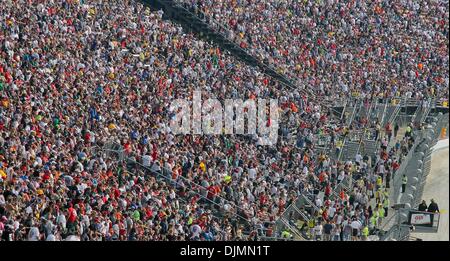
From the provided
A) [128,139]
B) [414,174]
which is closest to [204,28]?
[414,174]

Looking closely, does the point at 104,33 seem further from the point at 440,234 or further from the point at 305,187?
the point at 440,234

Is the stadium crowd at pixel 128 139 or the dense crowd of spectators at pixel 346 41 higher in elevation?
the dense crowd of spectators at pixel 346 41

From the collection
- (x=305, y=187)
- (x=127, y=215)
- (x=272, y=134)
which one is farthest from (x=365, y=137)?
(x=127, y=215)

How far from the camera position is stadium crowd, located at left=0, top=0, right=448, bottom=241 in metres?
27.1

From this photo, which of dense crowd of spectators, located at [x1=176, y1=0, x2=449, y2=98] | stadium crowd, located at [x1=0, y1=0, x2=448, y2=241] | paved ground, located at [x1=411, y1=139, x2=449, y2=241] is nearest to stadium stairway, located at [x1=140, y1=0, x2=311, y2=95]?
dense crowd of spectators, located at [x1=176, y1=0, x2=449, y2=98]

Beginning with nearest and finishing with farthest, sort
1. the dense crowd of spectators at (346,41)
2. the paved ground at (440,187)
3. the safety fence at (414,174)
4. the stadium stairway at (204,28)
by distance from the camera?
the safety fence at (414,174) → the paved ground at (440,187) → the stadium stairway at (204,28) → the dense crowd of spectators at (346,41)

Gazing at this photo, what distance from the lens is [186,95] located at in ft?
132

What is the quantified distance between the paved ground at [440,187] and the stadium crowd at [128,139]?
211cm

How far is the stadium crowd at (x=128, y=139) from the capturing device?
2712cm

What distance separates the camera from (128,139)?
34125 millimetres

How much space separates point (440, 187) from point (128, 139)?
42.1 ft

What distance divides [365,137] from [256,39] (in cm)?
770

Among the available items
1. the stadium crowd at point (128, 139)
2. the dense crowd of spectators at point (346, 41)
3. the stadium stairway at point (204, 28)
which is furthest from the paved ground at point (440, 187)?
the stadium stairway at point (204, 28)

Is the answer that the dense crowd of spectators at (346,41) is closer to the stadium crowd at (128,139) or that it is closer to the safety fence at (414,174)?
the stadium crowd at (128,139)
